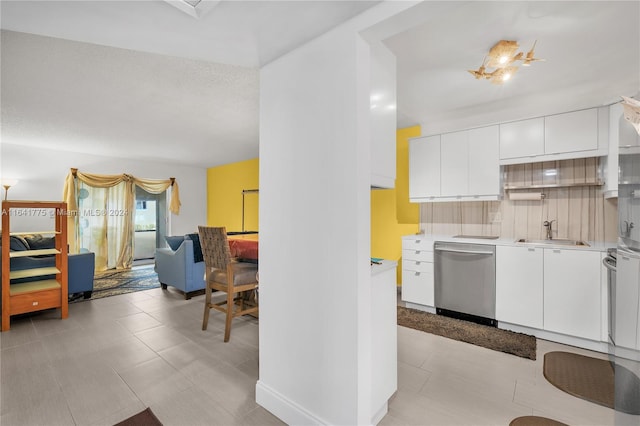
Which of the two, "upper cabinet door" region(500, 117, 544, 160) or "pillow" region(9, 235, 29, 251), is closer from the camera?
"upper cabinet door" region(500, 117, 544, 160)

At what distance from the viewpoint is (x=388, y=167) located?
5.53ft

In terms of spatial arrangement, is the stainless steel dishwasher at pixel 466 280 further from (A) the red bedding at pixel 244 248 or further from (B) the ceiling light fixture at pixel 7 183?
(B) the ceiling light fixture at pixel 7 183

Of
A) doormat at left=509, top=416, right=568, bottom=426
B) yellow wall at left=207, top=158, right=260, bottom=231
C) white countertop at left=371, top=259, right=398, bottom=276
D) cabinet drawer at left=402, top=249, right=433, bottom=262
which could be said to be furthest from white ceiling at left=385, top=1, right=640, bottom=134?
yellow wall at left=207, top=158, right=260, bottom=231

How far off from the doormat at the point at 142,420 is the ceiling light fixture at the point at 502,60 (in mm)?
3373

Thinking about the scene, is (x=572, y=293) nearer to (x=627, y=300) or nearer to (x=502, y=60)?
(x=627, y=300)

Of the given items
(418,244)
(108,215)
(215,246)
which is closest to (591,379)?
(418,244)

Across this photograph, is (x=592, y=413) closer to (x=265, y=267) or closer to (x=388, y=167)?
(x=388, y=167)

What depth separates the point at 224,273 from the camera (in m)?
2.98

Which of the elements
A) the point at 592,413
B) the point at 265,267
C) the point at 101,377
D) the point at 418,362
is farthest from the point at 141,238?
the point at 592,413

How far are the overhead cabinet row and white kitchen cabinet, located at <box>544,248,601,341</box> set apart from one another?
94cm

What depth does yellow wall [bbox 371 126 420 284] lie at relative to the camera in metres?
4.21

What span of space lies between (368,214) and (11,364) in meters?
3.17

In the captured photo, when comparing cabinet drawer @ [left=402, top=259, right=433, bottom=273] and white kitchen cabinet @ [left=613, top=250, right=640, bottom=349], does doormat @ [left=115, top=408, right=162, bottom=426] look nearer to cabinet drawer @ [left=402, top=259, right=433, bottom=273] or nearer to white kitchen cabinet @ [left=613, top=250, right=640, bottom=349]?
white kitchen cabinet @ [left=613, top=250, right=640, bottom=349]

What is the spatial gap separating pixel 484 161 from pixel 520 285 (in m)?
1.41
